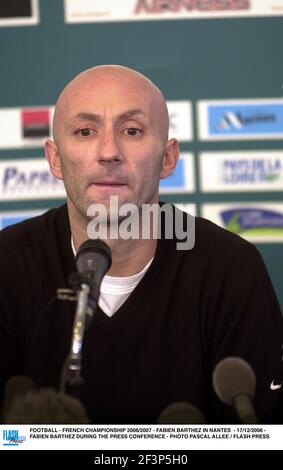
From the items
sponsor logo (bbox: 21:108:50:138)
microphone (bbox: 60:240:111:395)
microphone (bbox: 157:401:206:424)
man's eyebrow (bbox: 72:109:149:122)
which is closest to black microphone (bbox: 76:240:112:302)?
microphone (bbox: 60:240:111:395)

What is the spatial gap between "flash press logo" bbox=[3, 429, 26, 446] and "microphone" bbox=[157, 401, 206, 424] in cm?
29

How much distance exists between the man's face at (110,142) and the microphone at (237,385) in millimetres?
385

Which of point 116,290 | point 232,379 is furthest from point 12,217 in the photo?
point 232,379

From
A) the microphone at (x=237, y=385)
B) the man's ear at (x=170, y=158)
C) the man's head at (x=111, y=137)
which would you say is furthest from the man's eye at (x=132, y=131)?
the microphone at (x=237, y=385)

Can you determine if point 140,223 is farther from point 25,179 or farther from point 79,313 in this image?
point 79,313

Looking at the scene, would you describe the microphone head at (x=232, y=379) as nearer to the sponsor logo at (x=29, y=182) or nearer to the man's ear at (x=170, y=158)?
the man's ear at (x=170, y=158)

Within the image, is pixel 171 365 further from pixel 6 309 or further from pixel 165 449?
pixel 6 309

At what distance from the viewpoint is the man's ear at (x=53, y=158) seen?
4.80 feet

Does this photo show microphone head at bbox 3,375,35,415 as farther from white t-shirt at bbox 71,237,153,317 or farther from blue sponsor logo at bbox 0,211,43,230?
blue sponsor logo at bbox 0,211,43,230

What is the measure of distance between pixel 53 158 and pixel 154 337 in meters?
0.46

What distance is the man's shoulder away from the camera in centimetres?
145

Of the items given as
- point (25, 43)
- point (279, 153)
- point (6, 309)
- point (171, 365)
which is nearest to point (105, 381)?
point (171, 365)

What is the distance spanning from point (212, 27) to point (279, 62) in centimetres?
18

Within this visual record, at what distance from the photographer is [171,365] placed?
137cm
